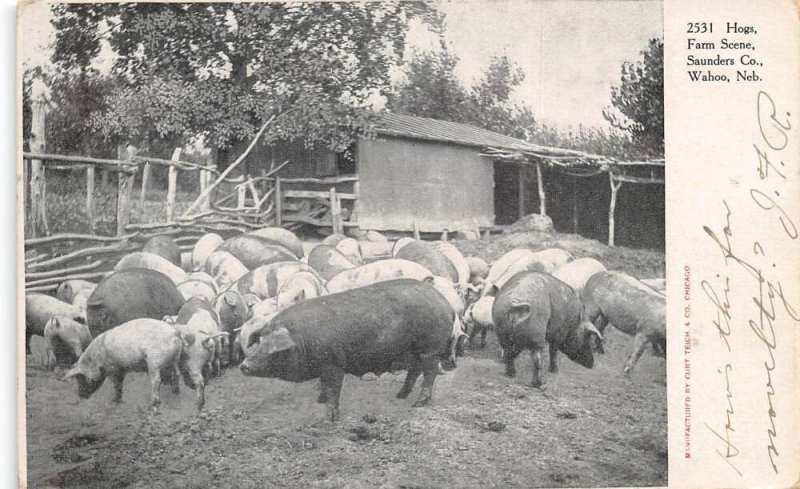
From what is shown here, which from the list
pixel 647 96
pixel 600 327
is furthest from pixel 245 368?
pixel 647 96

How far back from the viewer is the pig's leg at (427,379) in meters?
6.23

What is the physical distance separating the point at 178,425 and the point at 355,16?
3.68 meters

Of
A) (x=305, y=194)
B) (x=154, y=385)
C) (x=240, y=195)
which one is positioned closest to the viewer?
(x=154, y=385)

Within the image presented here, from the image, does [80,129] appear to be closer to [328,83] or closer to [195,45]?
[195,45]

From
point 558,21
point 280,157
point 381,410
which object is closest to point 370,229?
point 280,157

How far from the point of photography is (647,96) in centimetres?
649

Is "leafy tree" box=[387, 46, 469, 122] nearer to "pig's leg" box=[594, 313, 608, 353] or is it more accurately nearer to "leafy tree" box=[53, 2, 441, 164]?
"leafy tree" box=[53, 2, 441, 164]

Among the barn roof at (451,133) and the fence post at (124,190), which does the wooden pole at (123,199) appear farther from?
the barn roof at (451,133)

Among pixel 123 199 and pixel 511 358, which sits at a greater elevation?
pixel 123 199

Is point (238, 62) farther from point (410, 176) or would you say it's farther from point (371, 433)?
point (371, 433)

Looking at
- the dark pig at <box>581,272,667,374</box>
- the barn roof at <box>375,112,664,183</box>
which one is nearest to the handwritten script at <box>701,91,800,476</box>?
the dark pig at <box>581,272,667,374</box>

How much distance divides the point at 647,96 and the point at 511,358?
8.29 feet

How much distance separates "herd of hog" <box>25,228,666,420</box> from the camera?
6090mm

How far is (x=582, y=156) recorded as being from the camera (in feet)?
21.6
